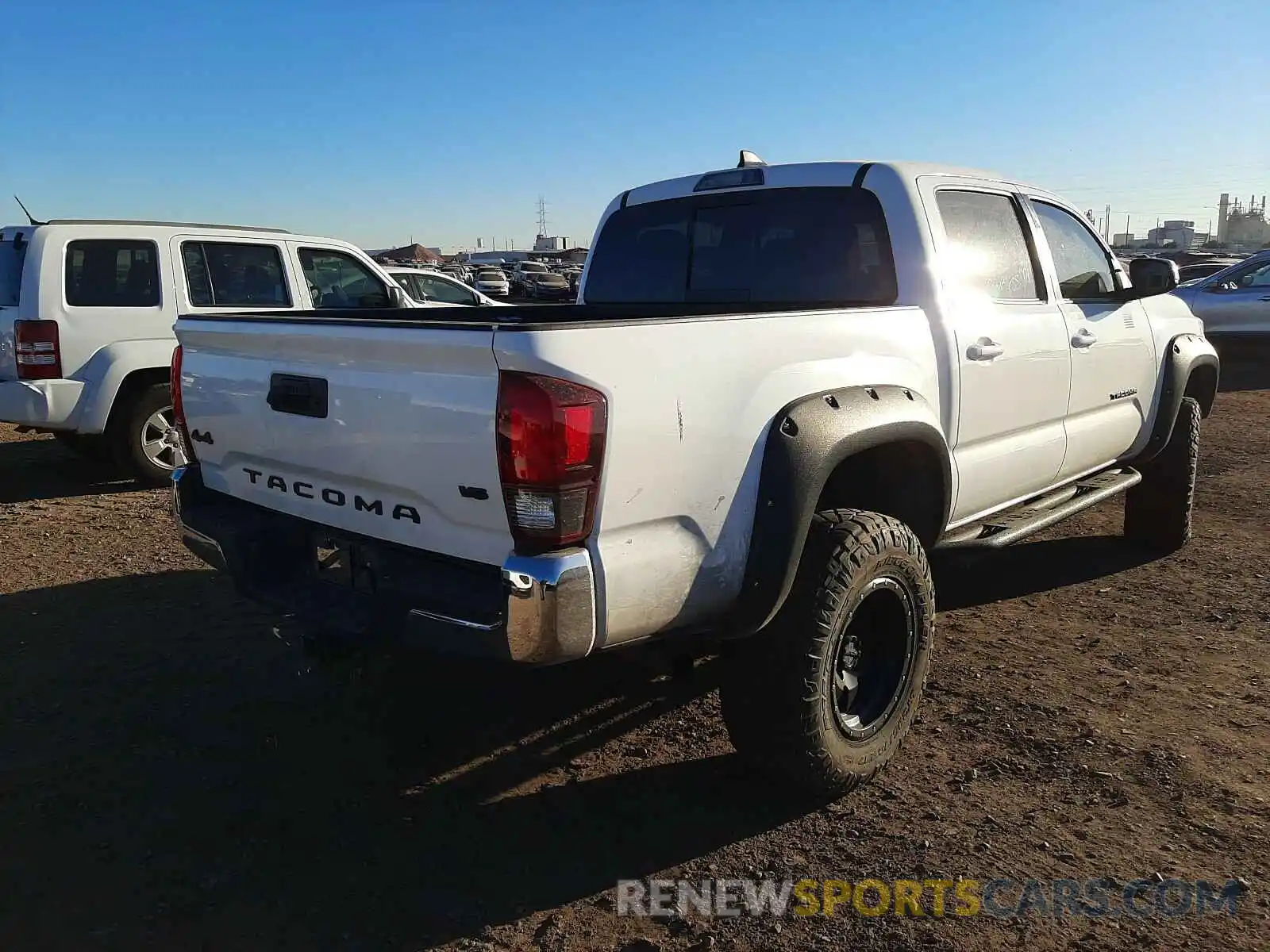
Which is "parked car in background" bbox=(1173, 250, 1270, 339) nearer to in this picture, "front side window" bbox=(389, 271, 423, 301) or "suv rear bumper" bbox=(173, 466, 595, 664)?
"front side window" bbox=(389, 271, 423, 301)

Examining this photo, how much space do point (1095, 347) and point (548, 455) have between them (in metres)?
3.32

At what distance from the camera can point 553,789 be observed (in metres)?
3.19

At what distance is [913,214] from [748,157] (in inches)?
39.5

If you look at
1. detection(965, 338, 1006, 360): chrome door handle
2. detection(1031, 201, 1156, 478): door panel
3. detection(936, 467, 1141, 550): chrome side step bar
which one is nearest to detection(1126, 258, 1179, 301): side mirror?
detection(1031, 201, 1156, 478): door panel

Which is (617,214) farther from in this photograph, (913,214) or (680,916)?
(680,916)

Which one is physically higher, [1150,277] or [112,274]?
[112,274]

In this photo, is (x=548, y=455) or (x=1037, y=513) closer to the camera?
(x=548, y=455)

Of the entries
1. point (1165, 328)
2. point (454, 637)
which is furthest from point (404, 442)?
point (1165, 328)

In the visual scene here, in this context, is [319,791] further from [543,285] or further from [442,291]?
[543,285]

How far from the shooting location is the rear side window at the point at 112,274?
6.94m

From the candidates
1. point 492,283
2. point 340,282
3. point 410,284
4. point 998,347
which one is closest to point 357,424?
point 998,347

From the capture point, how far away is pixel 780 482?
8.90ft

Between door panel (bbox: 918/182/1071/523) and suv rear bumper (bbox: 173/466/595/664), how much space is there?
194 centimetres

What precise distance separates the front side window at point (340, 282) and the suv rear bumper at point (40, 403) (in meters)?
2.18
